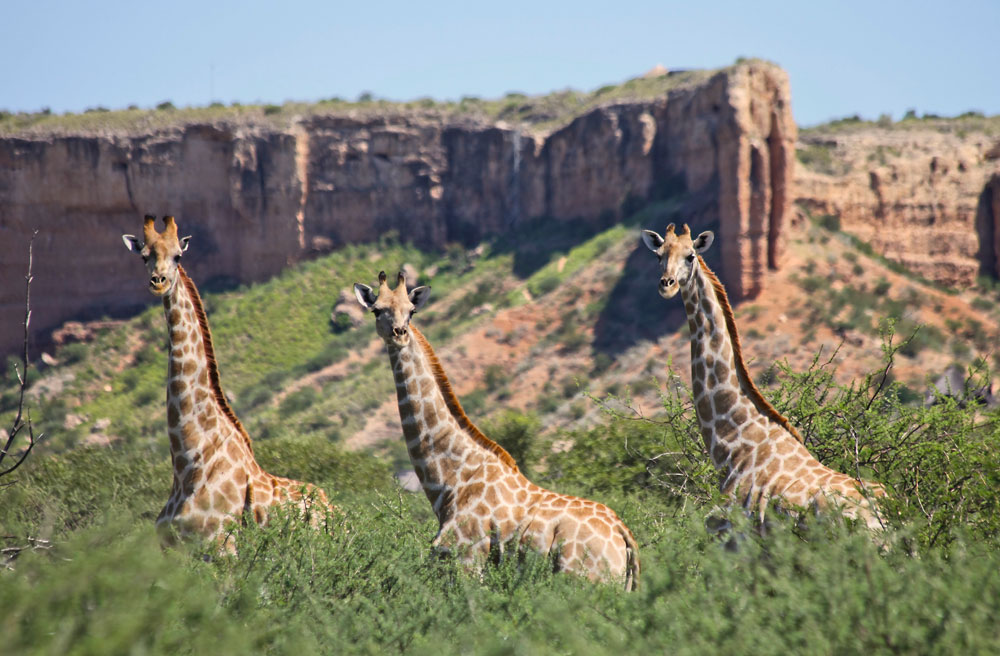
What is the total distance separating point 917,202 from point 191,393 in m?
44.9

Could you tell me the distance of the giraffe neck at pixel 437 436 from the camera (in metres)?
8.95

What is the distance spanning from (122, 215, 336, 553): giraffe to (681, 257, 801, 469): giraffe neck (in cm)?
337

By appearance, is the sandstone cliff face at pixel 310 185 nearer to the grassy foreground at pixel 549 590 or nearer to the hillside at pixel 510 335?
the hillside at pixel 510 335

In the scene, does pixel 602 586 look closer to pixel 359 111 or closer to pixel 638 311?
pixel 638 311

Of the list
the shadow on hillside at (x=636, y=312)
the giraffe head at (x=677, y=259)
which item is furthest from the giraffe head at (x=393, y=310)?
the shadow on hillside at (x=636, y=312)

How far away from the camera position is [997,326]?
42812 millimetres

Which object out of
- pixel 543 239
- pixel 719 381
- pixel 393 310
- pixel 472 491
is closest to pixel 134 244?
pixel 393 310

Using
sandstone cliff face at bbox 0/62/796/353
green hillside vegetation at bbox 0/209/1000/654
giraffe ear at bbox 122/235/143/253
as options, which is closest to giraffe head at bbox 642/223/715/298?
green hillside vegetation at bbox 0/209/1000/654

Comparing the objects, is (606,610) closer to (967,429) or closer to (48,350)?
(967,429)

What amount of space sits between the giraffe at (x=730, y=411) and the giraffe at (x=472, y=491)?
123 centimetres

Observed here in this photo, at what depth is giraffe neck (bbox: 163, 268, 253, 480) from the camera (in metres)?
9.48

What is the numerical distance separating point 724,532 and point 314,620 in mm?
3203

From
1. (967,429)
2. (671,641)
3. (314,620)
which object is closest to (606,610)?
(671,641)

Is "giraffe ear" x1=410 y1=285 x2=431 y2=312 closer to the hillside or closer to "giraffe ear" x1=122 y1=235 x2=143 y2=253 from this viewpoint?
"giraffe ear" x1=122 y1=235 x2=143 y2=253
